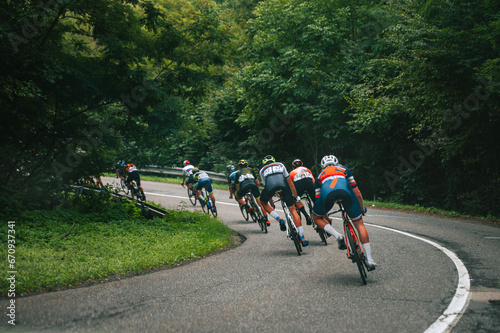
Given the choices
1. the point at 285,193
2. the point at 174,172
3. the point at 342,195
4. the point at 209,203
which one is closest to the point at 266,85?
the point at 174,172

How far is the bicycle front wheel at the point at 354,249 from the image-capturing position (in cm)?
643

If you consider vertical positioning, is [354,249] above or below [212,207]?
below

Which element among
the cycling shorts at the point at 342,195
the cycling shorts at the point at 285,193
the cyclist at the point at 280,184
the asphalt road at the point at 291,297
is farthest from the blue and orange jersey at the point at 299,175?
the cycling shorts at the point at 342,195

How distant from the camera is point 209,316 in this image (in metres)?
5.07

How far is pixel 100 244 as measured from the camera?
29.3 ft

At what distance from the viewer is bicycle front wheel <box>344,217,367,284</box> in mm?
6426

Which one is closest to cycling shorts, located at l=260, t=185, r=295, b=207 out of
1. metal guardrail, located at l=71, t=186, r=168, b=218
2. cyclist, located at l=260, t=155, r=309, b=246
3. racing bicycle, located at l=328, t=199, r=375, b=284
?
cyclist, located at l=260, t=155, r=309, b=246

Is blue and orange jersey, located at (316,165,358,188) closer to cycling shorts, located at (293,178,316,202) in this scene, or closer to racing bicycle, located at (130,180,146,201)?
cycling shorts, located at (293,178,316,202)

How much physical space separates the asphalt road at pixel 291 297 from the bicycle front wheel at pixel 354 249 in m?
0.23

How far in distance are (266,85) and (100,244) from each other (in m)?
16.7

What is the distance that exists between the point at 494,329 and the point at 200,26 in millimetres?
10472

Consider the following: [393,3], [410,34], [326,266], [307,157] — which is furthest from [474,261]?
[307,157]

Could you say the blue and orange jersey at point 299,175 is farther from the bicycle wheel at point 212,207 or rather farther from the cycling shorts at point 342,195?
the bicycle wheel at point 212,207

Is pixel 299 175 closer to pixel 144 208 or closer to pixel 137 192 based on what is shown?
pixel 144 208
